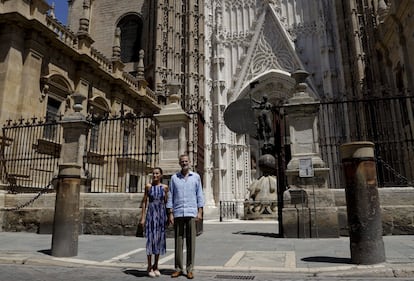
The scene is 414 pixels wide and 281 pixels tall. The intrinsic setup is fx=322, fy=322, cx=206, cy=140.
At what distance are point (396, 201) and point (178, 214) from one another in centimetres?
541

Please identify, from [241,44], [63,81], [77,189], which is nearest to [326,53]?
[241,44]

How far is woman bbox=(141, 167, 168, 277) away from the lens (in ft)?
14.2

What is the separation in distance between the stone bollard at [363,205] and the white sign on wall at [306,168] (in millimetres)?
2168

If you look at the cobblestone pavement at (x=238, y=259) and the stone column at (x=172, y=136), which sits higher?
the stone column at (x=172, y=136)

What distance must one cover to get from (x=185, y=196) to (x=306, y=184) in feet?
12.9

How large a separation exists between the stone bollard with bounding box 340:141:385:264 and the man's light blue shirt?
2304 mm

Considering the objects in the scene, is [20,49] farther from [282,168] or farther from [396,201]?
[396,201]

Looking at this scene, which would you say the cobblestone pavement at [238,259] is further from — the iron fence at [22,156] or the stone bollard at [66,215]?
the iron fence at [22,156]

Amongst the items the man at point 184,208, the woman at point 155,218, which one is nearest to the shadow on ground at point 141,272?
the woman at point 155,218

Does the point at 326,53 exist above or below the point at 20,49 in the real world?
above

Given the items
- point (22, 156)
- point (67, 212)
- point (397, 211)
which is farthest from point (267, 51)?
point (67, 212)

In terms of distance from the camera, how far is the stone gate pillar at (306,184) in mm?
7102

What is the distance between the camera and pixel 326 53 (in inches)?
1017

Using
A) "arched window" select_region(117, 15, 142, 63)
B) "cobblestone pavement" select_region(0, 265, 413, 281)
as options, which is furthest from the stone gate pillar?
"arched window" select_region(117, 15, 142, 63)
